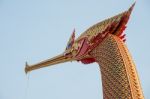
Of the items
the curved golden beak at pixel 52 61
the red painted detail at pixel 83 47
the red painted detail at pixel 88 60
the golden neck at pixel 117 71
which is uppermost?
the curved golden beak at pixel 52 61

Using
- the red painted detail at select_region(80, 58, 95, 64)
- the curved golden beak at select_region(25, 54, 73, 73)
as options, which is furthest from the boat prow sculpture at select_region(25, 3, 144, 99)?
the curved golden beak at select_region(25, 54, 73, 73)

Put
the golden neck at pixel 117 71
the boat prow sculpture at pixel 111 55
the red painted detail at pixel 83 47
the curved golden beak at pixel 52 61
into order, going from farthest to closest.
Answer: the curved golden beak at pixel 52 61
the red painted detail at pixel 83 47
the boat prow sculpture at pixel 111 55
the golden neck at pixel 117 71

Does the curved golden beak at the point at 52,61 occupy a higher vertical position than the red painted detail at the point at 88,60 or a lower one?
higher

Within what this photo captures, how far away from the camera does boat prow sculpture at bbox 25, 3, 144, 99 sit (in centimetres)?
992

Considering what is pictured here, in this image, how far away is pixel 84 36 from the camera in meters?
12.2

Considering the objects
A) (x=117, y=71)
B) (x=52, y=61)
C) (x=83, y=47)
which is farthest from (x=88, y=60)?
(x=117, y=71)

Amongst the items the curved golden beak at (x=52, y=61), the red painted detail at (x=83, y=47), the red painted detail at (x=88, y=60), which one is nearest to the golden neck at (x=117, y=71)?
the red painted detail at (x=83, y=47)

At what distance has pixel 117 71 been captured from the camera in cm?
1030

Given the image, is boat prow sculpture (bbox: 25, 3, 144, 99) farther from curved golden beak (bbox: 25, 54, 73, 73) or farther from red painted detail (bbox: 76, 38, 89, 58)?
curved golden beak (bbox: 25, 54, 73, 73)

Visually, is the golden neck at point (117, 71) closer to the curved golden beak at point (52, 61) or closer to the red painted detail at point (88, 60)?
the red painted detail at point (88, 60)

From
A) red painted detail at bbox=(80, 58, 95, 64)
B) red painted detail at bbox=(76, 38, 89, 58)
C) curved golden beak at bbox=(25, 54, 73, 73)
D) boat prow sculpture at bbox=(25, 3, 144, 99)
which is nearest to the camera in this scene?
boat prow sculpture at bbox=(25, 3, 144, 99)

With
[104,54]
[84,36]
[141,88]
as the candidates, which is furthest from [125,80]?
[84,36]

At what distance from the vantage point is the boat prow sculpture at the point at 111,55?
992 centimetres

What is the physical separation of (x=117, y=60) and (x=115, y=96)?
96 centimetres
